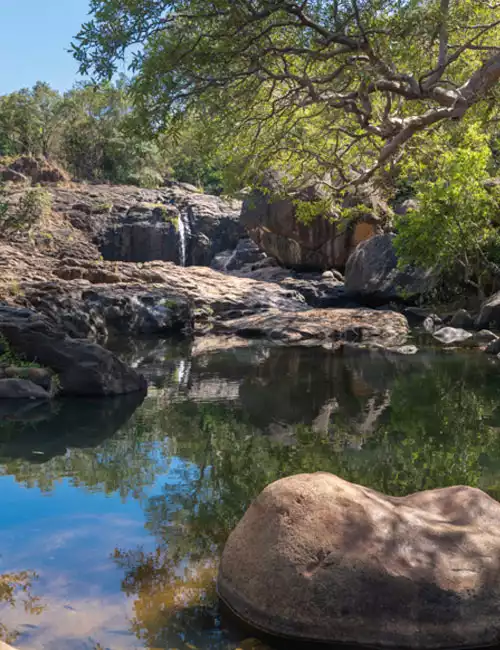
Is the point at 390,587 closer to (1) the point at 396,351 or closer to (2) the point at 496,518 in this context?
(2) the point at 496,518

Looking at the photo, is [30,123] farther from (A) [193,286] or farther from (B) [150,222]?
(A) [193,286]

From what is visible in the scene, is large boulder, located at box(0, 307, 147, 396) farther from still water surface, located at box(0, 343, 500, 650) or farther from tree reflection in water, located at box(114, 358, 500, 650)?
tree reflection in water, located at box(114, 358, 500, 650)

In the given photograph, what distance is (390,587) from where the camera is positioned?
412 cm

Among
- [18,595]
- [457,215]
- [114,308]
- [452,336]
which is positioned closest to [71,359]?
[18,595]

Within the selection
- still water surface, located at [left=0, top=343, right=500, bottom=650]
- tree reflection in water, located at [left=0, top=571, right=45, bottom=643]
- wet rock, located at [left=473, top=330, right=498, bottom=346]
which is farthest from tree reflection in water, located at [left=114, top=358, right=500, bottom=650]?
wet rock, located at [left=473, top=330, right=498, bottom=346]

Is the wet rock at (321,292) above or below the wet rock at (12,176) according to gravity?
below

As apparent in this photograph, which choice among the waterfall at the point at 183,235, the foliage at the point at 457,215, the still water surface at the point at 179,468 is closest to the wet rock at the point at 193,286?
the foliage at the point at 457,215

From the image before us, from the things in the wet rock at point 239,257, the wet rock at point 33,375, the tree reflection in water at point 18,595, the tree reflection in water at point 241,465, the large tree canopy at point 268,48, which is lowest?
the tree reflection in water at point 241,465

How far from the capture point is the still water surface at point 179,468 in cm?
467

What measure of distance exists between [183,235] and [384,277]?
13242mm

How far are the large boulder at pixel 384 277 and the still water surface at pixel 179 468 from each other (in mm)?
11728

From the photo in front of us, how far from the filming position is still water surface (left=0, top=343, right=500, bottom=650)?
4668 millimetres

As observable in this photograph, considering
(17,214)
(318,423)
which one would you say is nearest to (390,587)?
(318,423)

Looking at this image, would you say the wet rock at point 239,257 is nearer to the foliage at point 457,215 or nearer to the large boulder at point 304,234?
the large boulder at point 304,234
